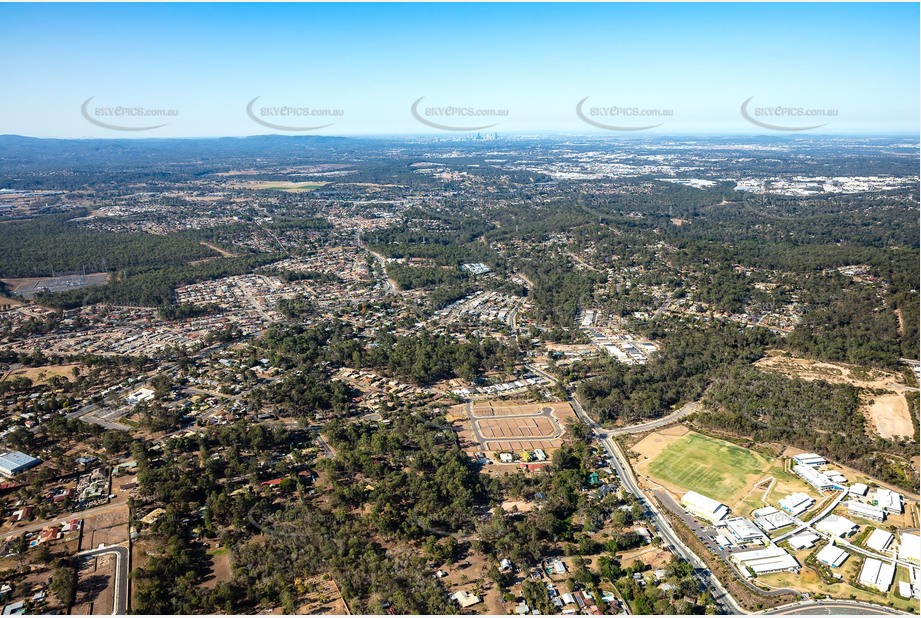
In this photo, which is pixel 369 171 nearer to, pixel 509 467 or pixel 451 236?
pixel 451 236

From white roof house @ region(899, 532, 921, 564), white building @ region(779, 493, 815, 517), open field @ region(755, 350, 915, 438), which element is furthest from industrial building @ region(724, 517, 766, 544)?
open field @ region(755, 350, 915, 438)

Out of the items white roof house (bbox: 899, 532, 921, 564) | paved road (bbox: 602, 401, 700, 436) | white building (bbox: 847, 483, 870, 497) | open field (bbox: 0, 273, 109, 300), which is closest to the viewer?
white roof house (bbox: 899, 532, 921, 564)

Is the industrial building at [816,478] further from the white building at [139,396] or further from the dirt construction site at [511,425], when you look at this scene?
the white building at [139,396]

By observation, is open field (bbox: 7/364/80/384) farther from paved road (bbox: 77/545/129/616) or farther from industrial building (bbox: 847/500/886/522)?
industrial building (bbox: 847/500/886/522)

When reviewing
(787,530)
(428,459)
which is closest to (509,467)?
(428,459)

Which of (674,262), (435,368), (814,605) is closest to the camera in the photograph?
(814,605)

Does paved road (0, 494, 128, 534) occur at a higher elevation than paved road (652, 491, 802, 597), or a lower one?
higher
